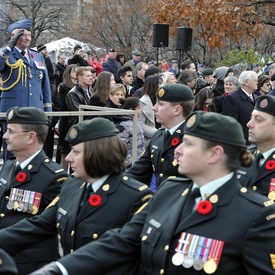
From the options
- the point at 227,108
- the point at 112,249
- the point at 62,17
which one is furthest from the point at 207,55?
the point at 112,249

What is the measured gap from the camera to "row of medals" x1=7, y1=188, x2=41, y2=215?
5.41m

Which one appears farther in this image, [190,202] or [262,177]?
[262,177]

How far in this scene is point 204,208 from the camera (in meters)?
3.77

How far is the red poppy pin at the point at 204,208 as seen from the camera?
3758mm

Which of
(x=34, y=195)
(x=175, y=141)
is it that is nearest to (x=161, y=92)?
(x=175, y=141)

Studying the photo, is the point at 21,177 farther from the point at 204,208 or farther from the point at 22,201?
the point at 204,208

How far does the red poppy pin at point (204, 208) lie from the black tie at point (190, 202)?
0.32ft

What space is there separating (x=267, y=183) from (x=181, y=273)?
246 cm

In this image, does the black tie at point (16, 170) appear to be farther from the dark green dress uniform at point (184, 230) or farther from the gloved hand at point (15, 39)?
the gloved hand at point (15, 39)

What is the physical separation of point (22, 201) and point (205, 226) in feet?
6.79

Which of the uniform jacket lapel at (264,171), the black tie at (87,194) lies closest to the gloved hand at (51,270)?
the black tie at (87,194)

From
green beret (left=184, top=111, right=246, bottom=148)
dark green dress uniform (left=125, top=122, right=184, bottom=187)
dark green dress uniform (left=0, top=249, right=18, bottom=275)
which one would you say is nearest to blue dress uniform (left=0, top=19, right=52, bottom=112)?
dark green dress uniform (left=125, top=122, right=184, bottom=187)

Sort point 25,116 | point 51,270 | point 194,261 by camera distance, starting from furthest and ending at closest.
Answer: point 25,116 → point 194,261 → point 51,270

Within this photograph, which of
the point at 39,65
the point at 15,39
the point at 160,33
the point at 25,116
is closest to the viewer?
the point at 25,116
